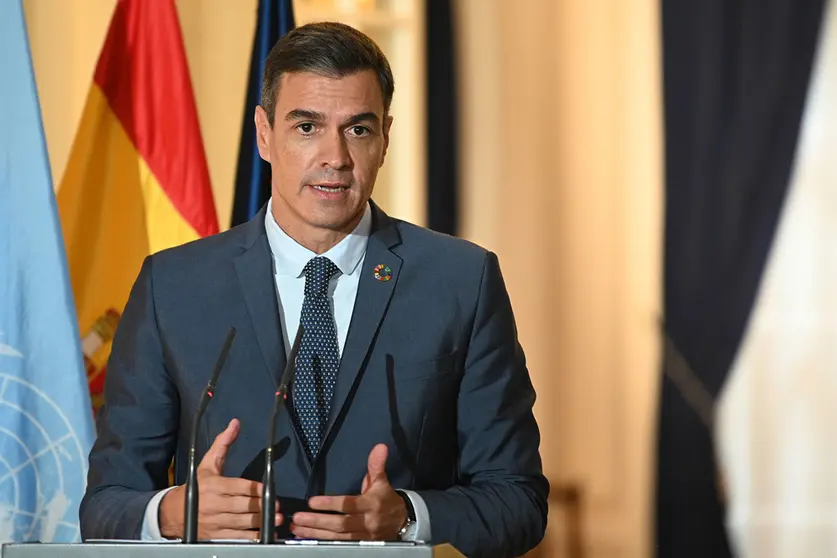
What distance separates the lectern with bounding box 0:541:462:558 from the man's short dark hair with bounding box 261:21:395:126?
3.62 ft

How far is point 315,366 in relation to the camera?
2.26 m

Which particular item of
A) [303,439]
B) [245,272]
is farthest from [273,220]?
[303,439]

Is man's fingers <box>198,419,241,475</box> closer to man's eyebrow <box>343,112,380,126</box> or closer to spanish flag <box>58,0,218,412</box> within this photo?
man's eyebrow <box>343,112,380,126</box>

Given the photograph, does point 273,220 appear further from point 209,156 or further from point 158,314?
point 209,156

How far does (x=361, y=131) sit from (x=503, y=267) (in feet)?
9.44

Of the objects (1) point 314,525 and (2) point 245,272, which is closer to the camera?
(1) point 314,525

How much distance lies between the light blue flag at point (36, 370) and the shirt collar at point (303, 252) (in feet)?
3.97

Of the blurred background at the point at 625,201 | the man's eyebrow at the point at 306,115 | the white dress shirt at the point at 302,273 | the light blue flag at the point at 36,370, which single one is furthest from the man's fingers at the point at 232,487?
the blurred background at the point at 625,201

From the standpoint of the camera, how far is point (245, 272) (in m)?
2.35

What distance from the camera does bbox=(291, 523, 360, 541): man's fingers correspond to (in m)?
1.84

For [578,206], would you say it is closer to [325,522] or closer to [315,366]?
[315,366]

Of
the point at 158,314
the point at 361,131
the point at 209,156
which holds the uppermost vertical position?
the point at 209,156

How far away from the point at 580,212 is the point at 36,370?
8.33 ft

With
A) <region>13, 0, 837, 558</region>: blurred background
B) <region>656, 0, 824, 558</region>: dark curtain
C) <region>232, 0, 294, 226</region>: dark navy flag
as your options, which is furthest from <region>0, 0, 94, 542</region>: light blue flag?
<region>656, 0, 824, 558</region>: dark curtain
